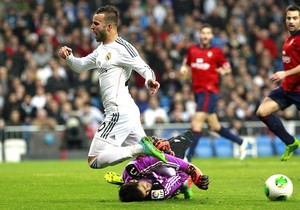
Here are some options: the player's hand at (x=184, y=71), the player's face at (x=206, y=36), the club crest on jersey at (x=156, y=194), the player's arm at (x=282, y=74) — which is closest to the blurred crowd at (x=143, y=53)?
the player's face at (x=206, y=36)

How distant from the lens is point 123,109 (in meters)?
10.8

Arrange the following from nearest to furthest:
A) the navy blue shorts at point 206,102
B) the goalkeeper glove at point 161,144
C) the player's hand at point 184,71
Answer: the goalkeeper glove at point 161,144
the player's hand at point 184,71
the navy blue shorts at point 206,102

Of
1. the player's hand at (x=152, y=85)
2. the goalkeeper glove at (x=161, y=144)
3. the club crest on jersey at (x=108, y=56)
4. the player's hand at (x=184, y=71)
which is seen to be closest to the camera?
the player's hand at (x=152, y=85)

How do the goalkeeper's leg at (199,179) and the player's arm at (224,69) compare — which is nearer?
the goalkeeper's leg at (199,179)

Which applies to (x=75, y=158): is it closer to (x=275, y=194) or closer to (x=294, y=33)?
(x=294, y=33)

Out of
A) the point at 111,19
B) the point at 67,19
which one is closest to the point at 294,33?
the point at 111,19

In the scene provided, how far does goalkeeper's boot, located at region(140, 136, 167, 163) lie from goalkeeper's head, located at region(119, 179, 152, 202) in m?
0.38

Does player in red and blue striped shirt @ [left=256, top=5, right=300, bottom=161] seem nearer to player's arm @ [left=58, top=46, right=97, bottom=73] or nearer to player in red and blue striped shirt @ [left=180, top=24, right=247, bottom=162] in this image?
player in red and blue striped shirt @ [left=180, top=24, right=247, bottom=162]

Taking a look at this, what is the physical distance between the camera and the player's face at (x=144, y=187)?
33.2 feet

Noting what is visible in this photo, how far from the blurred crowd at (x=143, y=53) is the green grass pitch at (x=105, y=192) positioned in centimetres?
703

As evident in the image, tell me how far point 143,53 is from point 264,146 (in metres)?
5.06

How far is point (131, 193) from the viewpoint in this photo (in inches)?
400

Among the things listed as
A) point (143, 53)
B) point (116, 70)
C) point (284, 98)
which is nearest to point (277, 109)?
point (284, 98)

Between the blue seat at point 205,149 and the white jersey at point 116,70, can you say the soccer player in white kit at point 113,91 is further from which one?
the blue seat at point 205,149
